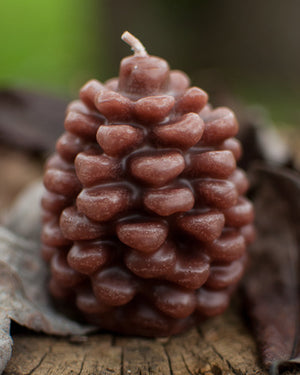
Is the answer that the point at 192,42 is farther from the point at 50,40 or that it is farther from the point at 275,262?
the point at 275,262

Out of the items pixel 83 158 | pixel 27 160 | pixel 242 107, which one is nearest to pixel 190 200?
pixel 83 158

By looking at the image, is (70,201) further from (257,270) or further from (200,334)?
(257,270)

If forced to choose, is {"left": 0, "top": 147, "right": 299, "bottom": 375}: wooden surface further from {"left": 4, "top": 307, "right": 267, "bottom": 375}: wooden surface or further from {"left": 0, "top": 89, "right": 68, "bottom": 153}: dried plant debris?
{"left": 0, "top": 89, "right": 68, "bottom": 153}: dried plant debris

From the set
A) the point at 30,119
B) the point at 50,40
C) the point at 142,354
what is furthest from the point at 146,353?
the point at 50,40

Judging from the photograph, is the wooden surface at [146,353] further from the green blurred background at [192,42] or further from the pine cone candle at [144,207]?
the green blurred background at [192,42]

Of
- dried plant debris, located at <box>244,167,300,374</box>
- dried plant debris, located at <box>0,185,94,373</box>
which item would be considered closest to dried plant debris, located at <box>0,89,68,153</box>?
dried plant debris, located at <box>0,185,94,373</box>

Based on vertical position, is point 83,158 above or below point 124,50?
below
